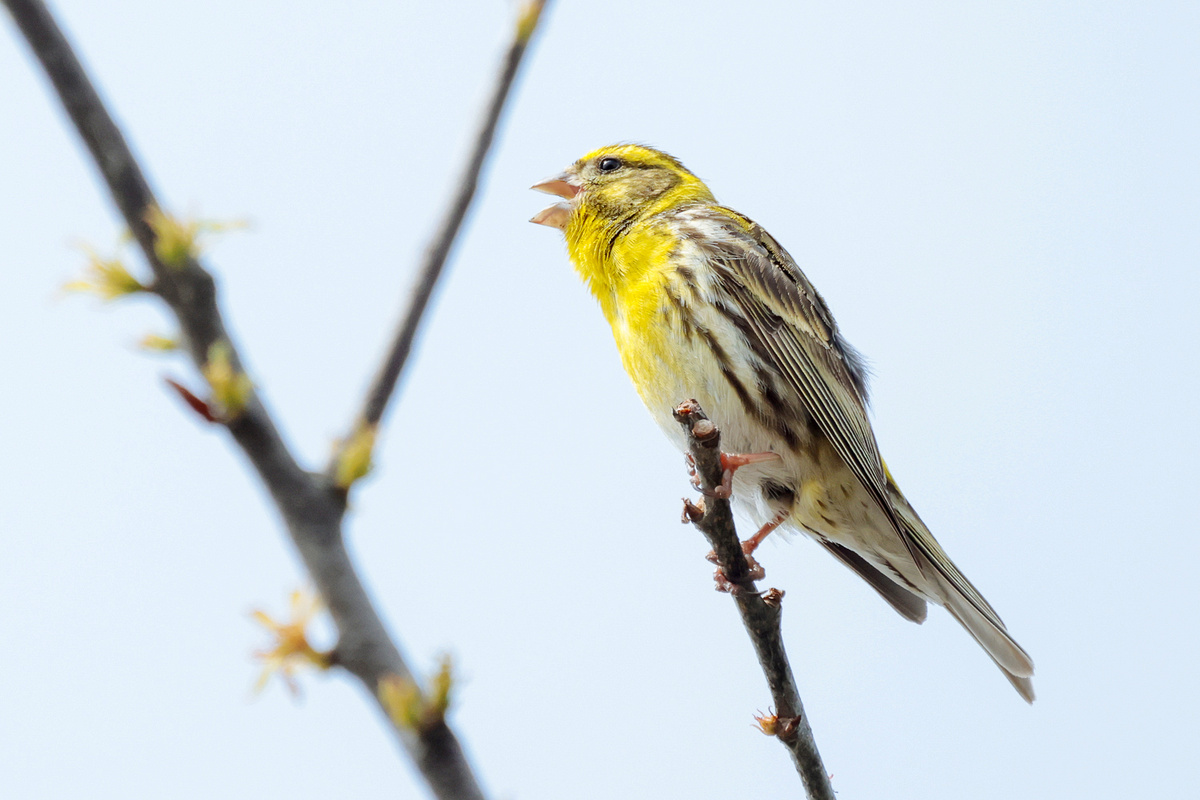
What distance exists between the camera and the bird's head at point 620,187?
6887 mm

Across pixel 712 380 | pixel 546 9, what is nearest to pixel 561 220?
pixel 712 380

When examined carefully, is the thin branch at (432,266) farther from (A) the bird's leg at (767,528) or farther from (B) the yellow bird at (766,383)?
(A) the bird's leg at (767,528)

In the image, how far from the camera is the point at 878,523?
6070 millimetres

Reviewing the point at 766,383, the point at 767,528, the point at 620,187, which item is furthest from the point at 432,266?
the point at 620,187

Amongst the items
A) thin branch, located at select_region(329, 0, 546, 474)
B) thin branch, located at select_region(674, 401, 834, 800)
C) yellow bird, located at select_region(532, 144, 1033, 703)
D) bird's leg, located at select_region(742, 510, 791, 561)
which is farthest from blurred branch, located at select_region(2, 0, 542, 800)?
bird's leg, located at select_region(742, 510, 791, 561)

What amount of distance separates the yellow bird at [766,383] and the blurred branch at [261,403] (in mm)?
4480

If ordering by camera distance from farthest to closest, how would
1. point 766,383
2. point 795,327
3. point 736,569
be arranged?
point 795,327, point 766,383, point 736,569

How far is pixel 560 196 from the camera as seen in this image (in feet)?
23.9

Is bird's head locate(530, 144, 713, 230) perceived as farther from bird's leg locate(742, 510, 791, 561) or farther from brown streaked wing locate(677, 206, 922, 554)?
bird's leg locate(742, 510, 791, 561)

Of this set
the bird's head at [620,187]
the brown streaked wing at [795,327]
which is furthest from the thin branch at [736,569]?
the bird's head at [620,187]

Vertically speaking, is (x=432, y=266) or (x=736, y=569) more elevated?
(x=432, y=266)

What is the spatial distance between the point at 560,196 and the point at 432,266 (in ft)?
20.1

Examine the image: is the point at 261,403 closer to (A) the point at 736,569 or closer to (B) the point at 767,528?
(A) the point at 736,569

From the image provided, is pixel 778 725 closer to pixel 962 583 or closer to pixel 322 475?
pixel 962 583
